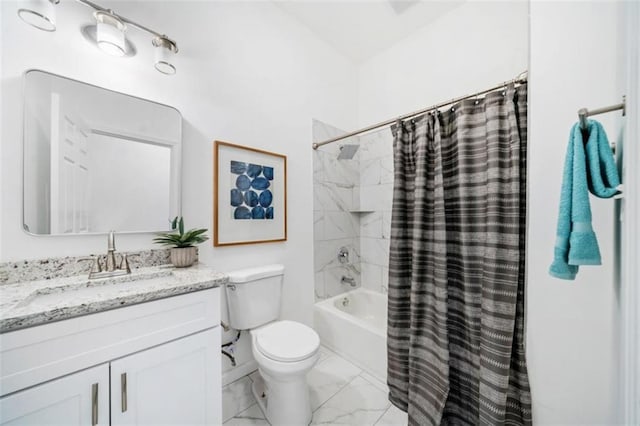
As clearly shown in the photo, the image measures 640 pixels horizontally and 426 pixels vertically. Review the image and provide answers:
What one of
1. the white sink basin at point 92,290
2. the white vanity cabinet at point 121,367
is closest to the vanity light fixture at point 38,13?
the white sink basin at point 92,290

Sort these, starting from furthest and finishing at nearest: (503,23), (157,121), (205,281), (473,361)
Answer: (503,23) → (157,121) → (473,361) → (205,281)

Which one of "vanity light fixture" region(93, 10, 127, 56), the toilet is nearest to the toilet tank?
the toilet

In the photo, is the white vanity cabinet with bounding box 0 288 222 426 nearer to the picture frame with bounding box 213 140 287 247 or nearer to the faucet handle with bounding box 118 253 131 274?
the faucet handle with bounding box 118 253 131 274

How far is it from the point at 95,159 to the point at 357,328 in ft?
6.31

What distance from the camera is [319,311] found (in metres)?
2.08

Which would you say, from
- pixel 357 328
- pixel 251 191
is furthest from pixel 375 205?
pixel 251 191

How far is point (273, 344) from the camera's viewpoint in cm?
132

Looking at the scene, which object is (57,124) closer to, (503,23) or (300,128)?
(300,128)

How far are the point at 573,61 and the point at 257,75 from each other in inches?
68.5

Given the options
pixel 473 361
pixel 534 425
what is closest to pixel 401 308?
pixel 473 361

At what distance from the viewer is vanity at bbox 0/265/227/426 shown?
676 mm

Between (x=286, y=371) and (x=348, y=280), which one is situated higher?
(x=348, y=280)

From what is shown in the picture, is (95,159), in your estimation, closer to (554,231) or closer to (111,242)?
(111,242)

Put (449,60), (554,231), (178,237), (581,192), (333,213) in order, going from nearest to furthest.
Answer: (581,192), (554,231), (178,237), (449,60), (333,213)
